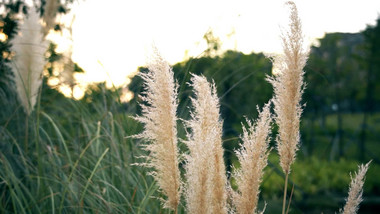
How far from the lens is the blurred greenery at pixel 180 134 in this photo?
105 inches

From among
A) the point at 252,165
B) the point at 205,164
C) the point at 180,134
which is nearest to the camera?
the point at 205,164

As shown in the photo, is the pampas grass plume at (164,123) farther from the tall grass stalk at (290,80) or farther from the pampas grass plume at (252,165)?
the tall grass stalk at (290,80)

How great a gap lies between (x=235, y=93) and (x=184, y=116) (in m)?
3.66

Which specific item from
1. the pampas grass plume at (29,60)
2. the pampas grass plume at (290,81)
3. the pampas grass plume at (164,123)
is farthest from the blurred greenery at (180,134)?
the pampas grass plume at (290,81)

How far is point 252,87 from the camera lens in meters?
7.42

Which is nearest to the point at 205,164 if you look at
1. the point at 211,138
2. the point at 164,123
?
the point at 211,138

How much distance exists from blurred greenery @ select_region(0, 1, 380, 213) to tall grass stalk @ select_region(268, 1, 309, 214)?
1.29 feet

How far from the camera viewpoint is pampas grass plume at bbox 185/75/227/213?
5.37 ft

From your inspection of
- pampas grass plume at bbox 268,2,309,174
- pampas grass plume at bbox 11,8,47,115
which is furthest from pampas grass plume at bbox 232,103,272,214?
pampas grass plume at bbox 11,8,47,115

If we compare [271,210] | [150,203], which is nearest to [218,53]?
[271,210]

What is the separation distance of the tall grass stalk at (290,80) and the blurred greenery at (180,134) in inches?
15.5

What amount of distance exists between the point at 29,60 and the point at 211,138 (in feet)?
7.12

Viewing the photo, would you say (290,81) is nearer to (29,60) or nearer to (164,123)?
(164,123)

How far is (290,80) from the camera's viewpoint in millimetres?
1846
